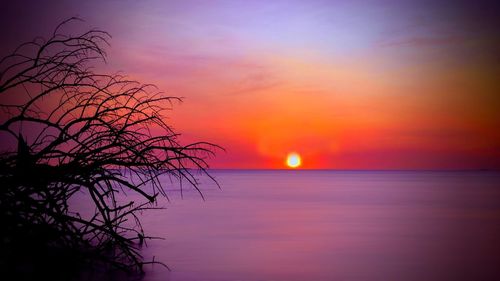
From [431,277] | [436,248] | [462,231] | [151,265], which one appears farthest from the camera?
[462,231]

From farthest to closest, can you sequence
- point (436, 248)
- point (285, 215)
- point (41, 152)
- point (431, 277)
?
Result: point (285, 215), point (436, 248), point (431, 277), point (41, 152)

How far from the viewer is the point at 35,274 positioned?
371cm

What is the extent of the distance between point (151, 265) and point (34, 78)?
4.09 meters

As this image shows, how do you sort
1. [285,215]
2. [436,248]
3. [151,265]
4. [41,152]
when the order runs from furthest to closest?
[285,215]
[436,248]
[151,265]
[41,152]

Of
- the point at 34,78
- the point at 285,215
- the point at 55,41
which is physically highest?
the point at 285,215

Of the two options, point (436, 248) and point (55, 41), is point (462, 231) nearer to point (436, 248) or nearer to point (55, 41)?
point (436, 248)

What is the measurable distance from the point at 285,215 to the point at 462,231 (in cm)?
672

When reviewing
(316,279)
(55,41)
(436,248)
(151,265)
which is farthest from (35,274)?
(436,248)

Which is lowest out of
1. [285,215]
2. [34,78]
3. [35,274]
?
[35,274]

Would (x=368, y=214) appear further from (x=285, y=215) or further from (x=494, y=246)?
(x=494, y=246)

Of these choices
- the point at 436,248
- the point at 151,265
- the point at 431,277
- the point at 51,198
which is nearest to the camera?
the point at 51,198

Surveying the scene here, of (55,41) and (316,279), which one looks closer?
(55,41)

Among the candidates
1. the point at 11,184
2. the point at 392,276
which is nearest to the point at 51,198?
the point at 11,184

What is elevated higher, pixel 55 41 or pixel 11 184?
pixel 55 41
